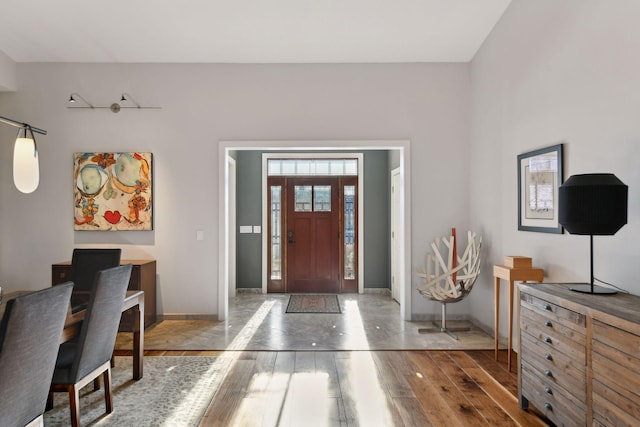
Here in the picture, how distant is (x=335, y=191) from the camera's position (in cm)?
664

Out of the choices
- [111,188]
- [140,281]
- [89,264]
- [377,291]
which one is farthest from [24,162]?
[377,291]

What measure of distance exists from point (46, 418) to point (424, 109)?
4452 mm

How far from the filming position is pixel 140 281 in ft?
14.3

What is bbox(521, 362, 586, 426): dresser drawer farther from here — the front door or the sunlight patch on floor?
the front door

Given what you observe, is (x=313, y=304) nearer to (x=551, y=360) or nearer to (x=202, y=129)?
(x=202, y=129)

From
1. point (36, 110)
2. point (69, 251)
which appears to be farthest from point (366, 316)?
point (36, 110)

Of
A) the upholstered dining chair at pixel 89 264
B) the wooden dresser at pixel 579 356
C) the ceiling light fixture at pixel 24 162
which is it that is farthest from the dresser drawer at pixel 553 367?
the ceiling light fixture at pixel 24 162

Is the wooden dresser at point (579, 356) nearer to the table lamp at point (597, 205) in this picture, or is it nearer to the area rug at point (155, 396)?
the table lamp at point (597, 205)

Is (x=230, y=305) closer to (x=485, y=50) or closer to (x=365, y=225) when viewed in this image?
(x=365, y=225)

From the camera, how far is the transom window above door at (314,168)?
21.7ft

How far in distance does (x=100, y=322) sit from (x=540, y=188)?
3297 mm

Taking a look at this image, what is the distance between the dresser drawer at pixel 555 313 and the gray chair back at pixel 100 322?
2524 mm

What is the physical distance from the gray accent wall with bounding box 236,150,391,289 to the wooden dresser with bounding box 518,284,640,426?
13.1ft

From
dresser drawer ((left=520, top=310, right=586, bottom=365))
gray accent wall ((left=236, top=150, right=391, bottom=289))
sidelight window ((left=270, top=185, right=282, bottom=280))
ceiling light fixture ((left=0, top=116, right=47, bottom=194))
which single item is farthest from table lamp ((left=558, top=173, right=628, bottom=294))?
sidelight window ((left=270, top=185, right=282, bottom=280))
